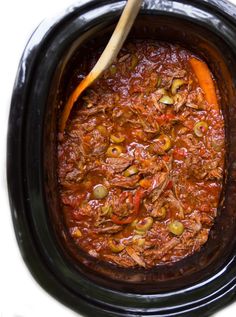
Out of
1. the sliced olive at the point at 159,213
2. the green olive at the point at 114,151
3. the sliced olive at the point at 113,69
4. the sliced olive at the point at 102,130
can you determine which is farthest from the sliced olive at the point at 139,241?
the sliced olive at the point at 113,69

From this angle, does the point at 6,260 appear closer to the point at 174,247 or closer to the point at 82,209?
the point at 82,209

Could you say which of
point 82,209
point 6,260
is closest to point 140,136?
point 82,209

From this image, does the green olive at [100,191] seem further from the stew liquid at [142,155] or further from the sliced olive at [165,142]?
the sliced olive at [165,142]

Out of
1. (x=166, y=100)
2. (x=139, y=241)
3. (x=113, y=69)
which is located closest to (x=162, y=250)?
(x=139, y=241)

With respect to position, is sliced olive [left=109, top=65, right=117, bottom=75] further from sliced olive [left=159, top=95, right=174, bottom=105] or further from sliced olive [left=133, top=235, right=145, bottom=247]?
sliced olive [left=133, top=235, right=145, bottom=247]

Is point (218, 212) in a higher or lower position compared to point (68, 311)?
higher

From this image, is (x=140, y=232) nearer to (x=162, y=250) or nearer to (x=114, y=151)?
(x=162, y=250)

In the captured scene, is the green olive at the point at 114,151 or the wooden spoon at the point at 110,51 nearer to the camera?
the wooden spoon at the point at 110,51

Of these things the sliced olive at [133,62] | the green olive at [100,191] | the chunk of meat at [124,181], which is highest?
the sliced olive at [133,62]
